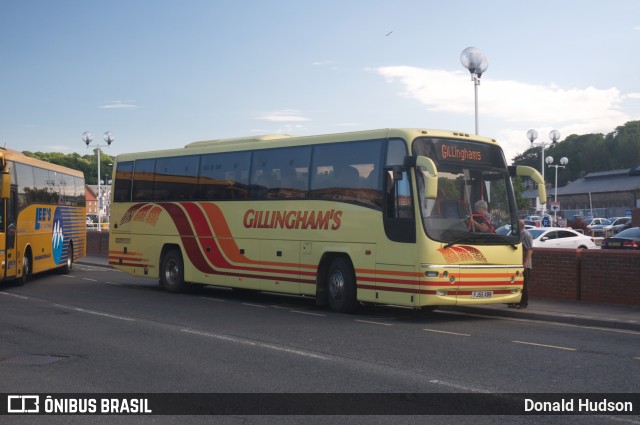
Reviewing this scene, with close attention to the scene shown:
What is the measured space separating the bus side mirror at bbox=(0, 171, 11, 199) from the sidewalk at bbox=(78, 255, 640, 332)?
34.8 ft

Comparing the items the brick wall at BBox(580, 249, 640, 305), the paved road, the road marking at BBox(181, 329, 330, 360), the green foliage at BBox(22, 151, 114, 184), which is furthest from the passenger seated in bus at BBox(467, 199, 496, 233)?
the green foliage at BBox(22, 151, 114, 184)

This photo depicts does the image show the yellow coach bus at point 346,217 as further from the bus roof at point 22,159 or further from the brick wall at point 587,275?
the bus roof at point 22,159

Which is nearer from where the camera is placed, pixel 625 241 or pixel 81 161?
pixel 625 241

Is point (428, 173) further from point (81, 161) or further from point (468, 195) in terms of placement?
point (81, 161)

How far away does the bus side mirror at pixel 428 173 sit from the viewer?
12.7 m

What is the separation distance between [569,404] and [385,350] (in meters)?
3.58

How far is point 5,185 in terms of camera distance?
18500 millimetres

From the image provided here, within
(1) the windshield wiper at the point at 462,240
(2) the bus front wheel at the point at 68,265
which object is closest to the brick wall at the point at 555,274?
(1) the windshield wiper at the point at 462,240

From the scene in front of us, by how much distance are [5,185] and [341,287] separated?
8928 mm

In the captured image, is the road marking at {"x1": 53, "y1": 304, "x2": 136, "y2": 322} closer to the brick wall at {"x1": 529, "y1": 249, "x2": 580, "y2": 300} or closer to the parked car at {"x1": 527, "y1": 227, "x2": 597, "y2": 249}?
the brick wall at {"x1": 529, "y1": 249, "x2": 580, "y2": 300}

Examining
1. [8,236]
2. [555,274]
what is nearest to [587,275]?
[555,274]

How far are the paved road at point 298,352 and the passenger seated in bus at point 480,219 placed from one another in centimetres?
170

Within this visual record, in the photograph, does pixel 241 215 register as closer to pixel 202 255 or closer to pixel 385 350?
pixel 202 255

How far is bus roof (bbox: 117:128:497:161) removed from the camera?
14125 mm
